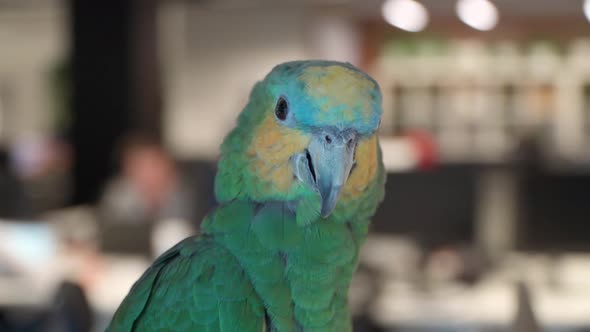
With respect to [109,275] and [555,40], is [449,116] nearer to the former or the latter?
[555,40]

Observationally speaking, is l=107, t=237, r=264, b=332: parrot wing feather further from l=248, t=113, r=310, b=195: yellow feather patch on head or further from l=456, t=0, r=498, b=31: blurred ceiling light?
l=456, t=0, r=498, b=31: blurred ceiling light

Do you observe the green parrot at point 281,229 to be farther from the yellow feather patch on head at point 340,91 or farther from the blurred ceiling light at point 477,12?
the blurred ceiling light at point 477,12

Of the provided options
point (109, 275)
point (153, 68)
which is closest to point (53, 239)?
point (109, 275)

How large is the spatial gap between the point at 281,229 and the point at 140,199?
8.86ft

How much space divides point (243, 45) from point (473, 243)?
13.0 ft

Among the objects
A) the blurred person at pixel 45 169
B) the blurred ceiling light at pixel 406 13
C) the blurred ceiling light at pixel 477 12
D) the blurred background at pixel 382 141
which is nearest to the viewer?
the blurred ceiling light at pixel 477 12

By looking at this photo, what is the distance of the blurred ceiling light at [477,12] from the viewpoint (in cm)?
130

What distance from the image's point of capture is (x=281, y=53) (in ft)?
21.5

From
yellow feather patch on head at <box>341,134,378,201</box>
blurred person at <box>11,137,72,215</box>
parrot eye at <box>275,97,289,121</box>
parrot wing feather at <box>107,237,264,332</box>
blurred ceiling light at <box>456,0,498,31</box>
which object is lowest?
blurred person at <box>11,137,72,215</box>

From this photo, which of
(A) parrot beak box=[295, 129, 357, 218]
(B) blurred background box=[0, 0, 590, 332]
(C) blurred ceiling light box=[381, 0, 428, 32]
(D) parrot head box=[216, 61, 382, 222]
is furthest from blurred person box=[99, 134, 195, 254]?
(A) parrot beak box=[295, 129, 357, 218]

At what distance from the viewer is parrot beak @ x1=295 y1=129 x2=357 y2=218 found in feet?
2.51

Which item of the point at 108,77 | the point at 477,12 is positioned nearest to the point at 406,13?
the point at 477,12

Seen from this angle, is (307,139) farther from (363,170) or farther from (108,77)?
(108,77)

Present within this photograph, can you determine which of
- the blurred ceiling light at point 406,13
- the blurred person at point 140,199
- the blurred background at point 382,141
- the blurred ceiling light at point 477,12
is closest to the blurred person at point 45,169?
the blurred background at point 382,141
